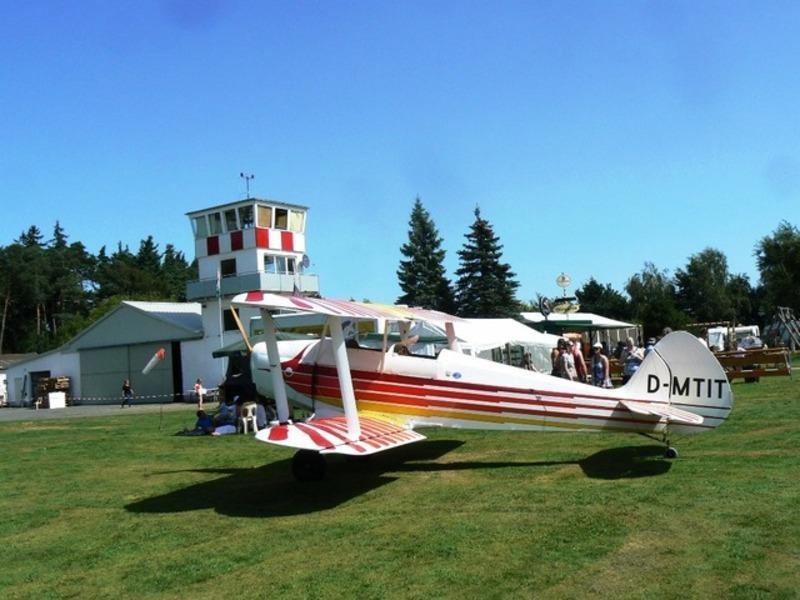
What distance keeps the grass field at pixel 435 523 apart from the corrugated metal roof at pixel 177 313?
32931 millimetres

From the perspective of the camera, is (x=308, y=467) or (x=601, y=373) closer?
(x=308, y=467)

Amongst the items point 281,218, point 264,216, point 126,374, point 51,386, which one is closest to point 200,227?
point 264,216

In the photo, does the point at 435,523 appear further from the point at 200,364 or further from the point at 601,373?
the point at 200,364

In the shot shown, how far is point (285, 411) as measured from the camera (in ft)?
31.9

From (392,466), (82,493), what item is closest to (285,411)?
(392,466)

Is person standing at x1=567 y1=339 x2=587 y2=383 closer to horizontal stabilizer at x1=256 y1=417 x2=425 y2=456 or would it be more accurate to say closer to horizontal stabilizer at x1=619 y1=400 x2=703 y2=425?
horizontal stabilizer at x1=619 y1=400 x2=703 y2=425

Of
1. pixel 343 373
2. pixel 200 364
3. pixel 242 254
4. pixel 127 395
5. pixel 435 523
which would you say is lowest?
pixel 435 523

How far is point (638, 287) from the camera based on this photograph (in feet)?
270

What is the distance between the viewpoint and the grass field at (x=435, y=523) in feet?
17.6

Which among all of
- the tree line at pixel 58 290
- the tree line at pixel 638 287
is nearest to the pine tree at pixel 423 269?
the tree line at pixel 638 287

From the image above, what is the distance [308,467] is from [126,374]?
3748 cm

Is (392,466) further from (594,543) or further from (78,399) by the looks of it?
(78,399)

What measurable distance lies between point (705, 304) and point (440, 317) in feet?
244

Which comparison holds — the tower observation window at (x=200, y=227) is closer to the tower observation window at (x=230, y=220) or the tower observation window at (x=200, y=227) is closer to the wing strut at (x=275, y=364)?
the tower observation window at (x=230, y=220)
